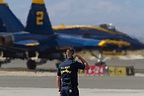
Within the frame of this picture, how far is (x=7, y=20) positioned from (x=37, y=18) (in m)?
2.95

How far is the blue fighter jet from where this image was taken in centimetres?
4253

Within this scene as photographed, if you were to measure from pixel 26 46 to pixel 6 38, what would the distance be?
89.3 inches

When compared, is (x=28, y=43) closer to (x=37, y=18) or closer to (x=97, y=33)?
(x=37, y=18)

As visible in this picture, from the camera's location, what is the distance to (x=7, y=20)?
44688mm

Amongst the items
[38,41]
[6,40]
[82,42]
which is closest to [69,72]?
[6,40]

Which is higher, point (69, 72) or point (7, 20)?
point (7, 20)

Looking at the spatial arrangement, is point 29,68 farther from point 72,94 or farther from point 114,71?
point 72,94

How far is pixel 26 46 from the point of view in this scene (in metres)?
42.2

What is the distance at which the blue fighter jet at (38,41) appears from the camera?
42531 mm

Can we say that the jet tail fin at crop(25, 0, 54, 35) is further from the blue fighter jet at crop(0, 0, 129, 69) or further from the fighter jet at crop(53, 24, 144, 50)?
the fighter jet at crop(53, 24, 144, 50)

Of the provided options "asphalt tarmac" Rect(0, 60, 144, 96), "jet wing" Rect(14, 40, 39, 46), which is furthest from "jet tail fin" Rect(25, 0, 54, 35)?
"asphalt tarmac" Rect(0, 60, 144, 96)

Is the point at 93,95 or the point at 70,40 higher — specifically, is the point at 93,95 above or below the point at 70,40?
below

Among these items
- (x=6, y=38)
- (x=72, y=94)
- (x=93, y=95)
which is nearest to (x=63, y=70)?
(x=72, y=94)

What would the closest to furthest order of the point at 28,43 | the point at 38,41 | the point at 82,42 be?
the point at 28,43 → the point at 38,41 → the point at 82,42
